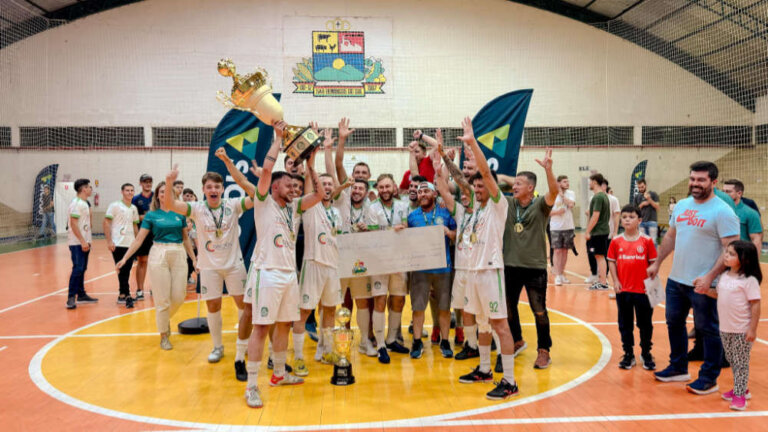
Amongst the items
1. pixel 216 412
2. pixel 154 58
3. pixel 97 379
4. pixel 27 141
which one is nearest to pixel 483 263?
pixel 216 412

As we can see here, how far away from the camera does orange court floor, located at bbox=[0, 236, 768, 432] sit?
14.7ft

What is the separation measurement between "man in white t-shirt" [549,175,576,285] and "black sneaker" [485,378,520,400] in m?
6.98

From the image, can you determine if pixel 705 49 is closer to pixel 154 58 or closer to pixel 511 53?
pixel 511 53

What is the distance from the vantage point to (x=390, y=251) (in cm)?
627

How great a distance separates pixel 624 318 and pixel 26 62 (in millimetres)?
27785

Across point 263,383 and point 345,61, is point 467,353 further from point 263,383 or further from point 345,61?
point 345,61

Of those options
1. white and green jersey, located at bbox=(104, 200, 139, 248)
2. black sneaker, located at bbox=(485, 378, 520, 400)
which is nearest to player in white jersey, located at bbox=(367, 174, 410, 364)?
black sneaker, located at bbox=(485, 378, 520, 400)

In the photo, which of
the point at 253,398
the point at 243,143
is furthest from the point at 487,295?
the point at 243,143

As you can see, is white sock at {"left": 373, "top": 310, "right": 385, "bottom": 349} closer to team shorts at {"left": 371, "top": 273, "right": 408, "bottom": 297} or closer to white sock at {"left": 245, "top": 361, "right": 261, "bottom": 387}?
team shorts at {"left": 371, "top": 273, "right": 408, "bottom": 297}

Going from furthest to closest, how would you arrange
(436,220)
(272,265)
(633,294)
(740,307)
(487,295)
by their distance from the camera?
(436,220)
(633,294)
(487,295)
(272,265)
(740,307)

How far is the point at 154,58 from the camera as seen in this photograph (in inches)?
942

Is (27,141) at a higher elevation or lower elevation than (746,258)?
higher

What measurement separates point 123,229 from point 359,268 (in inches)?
236

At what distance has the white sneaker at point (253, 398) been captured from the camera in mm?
4828
